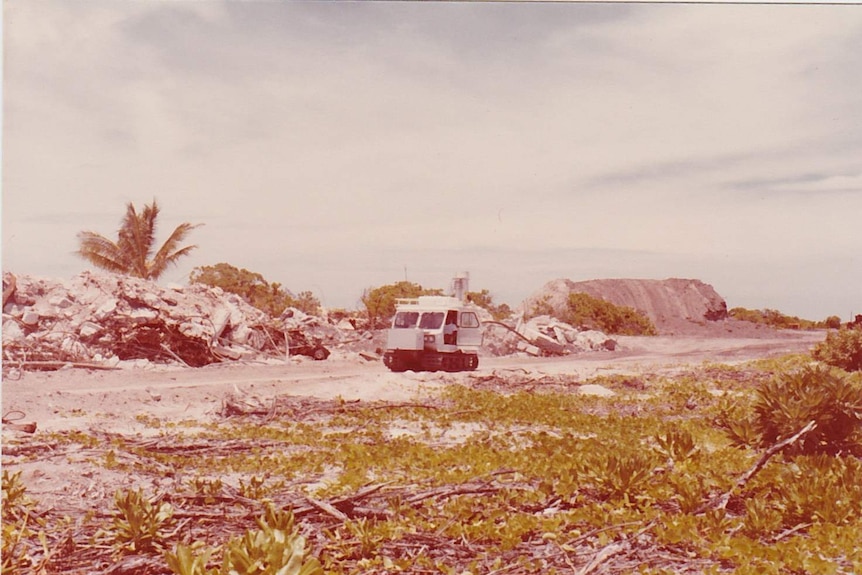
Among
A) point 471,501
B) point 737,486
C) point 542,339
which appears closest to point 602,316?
point 542,339

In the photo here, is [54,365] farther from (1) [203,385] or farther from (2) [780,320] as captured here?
(2) [780,320]

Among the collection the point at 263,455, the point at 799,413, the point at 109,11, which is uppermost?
the point at 109,11

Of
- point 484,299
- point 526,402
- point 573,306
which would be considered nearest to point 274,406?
point 526,402

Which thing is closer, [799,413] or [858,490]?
[858,490]

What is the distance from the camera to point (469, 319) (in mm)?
19094

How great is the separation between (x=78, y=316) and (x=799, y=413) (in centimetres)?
1855

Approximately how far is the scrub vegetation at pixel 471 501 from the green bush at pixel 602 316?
73.2 feet

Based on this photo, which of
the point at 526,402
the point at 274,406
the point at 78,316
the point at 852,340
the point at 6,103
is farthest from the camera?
the point at 78,316

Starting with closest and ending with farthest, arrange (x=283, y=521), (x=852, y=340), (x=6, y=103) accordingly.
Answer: (x=283, y=521)
(x=6, y=103)
(x=852, y=340)

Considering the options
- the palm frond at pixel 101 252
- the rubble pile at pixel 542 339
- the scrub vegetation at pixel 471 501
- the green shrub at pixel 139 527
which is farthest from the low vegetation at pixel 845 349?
the palm frond at pixel 101 252

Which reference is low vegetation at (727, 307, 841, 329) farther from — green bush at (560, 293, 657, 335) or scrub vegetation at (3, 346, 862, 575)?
green bush at (560, 293, 657, 335)

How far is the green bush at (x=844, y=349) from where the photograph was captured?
50.2 ft

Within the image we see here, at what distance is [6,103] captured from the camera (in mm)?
8422

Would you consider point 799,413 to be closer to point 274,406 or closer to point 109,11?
point 274,406
